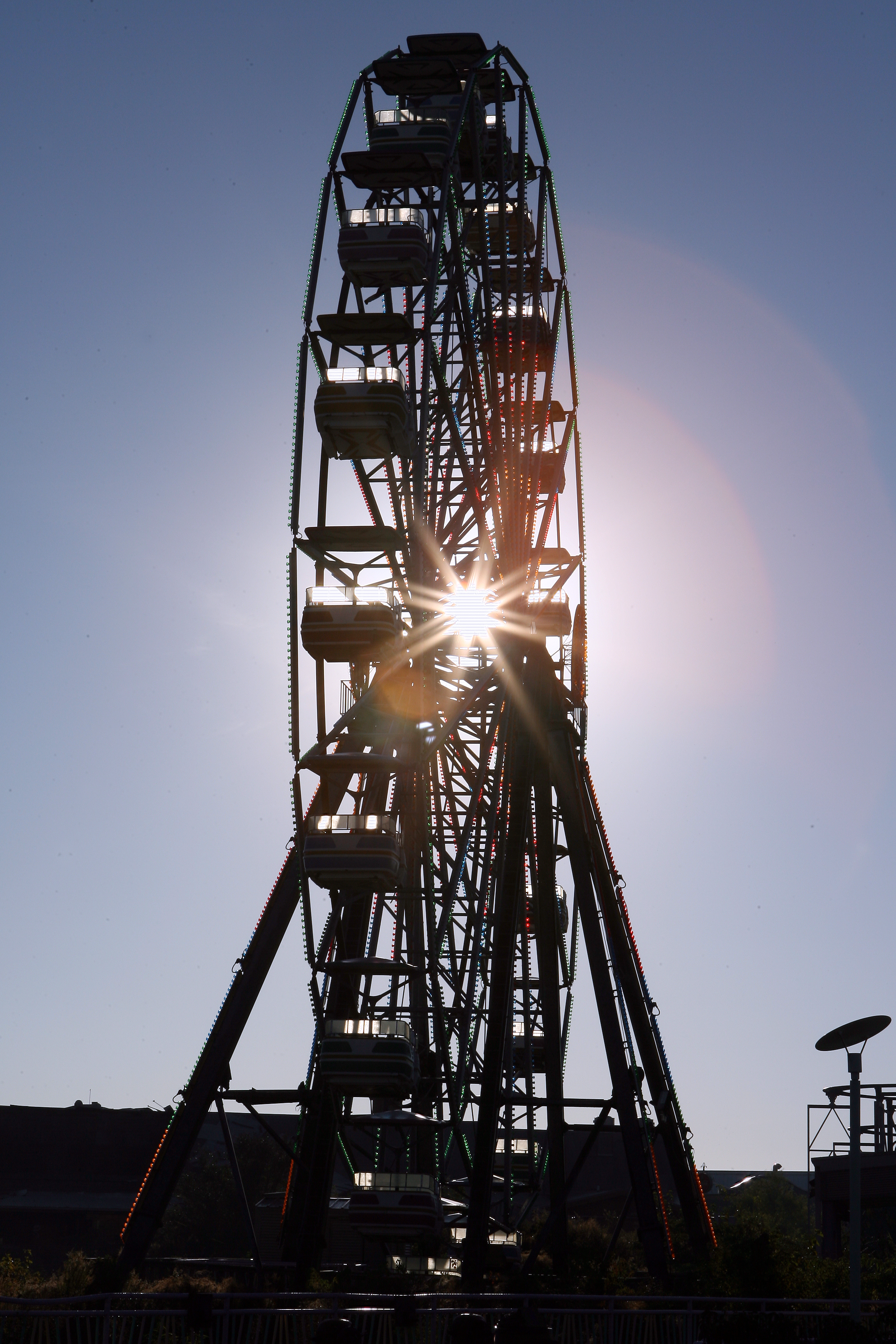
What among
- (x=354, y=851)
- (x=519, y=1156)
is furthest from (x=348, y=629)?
(x=519, y=1156)

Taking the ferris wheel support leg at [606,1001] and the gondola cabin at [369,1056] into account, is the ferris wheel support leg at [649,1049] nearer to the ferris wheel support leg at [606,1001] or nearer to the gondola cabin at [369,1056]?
the ferris wheel support leg at [606,1001]

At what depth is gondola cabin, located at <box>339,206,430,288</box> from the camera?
28984 mm

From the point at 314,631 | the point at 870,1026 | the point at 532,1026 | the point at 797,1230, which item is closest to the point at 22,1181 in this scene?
the point at 797,1230

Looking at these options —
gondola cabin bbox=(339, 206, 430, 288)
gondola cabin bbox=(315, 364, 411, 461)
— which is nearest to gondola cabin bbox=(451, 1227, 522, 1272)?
gondola cabin bbox=(315, 364, 411, 461)

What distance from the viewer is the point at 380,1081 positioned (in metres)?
25.6

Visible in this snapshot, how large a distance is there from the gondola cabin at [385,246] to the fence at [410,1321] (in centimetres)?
1948

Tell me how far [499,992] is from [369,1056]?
3.57 metres

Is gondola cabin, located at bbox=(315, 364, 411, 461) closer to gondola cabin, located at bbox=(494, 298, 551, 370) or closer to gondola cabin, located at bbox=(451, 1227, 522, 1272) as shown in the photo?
gondola cabin, located at bbox=(494, 298, 551, 370)

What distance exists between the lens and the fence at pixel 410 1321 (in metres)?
16.4

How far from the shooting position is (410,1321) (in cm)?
1680

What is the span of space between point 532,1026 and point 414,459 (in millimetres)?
15945

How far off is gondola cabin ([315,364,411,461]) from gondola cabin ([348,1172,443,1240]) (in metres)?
13.6

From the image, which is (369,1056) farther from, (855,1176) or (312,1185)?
(855,1176)

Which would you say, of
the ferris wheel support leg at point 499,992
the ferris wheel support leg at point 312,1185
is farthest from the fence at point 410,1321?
the ferris wheel support leg at point 312,1185
